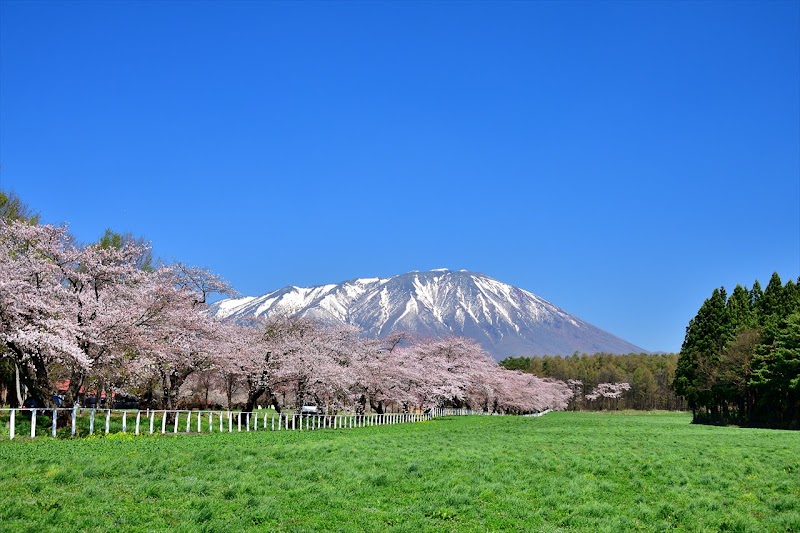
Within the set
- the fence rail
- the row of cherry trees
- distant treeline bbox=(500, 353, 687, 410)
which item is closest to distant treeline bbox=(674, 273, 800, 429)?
the fence rail

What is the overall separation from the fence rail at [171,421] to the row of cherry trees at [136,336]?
1.20m

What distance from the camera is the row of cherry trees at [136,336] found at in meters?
25.1

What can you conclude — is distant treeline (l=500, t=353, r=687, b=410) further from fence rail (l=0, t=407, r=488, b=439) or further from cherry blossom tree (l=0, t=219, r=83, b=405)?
cherry blossom tree (l=0, t=219, r=83, b=405)

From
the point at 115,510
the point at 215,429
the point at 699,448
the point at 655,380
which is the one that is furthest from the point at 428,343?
the point at 655,380

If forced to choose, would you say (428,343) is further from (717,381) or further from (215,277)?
(215,277)

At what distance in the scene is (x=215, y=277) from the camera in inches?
1548

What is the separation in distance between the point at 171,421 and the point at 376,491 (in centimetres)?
2300

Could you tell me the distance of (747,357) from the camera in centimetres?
6034

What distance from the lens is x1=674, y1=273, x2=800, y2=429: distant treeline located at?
5394 centimetres

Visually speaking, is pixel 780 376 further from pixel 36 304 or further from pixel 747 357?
pixel 36 304

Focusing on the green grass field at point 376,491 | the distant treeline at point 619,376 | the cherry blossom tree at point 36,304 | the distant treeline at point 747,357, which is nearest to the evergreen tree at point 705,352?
the distant treeline at point 747,357

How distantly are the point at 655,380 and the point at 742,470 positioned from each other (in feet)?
485

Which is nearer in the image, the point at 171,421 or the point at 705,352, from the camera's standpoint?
the point at 171,421

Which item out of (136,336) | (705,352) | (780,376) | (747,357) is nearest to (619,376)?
(705,352)
